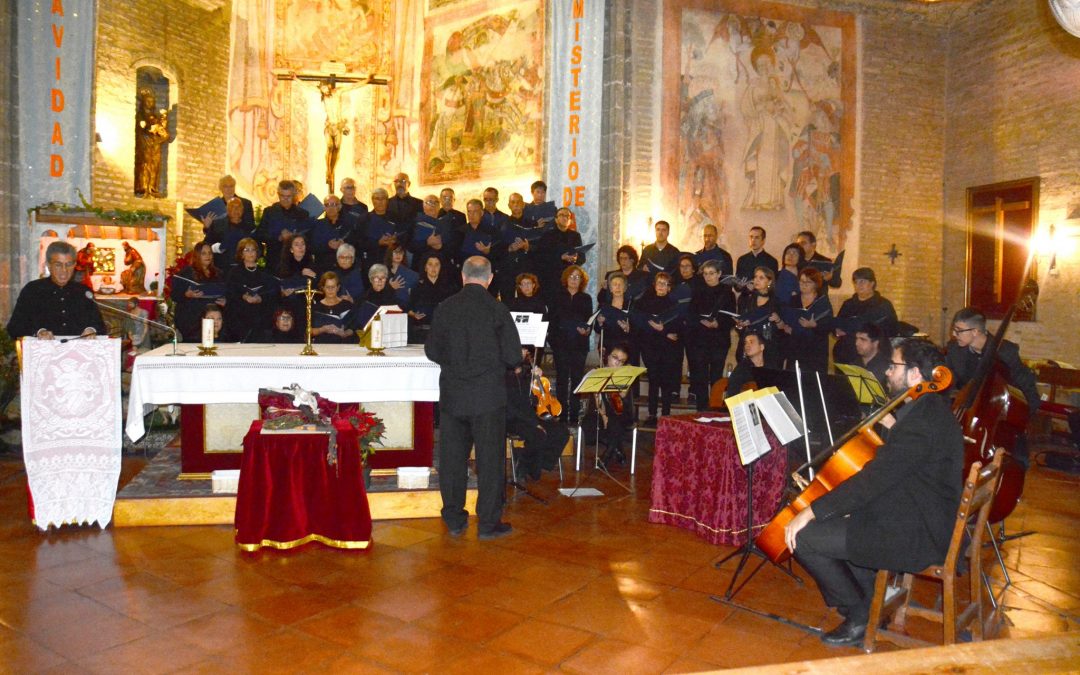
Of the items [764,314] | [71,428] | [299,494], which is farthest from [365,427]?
[764,314]

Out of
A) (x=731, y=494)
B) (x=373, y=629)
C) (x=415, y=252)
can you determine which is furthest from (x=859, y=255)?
(x=373, y=629)

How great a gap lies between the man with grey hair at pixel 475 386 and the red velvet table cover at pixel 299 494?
64 centimetres

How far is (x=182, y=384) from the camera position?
5707 millimetres

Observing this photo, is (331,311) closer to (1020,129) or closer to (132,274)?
(132,274)

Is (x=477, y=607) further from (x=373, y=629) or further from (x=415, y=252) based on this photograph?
(x=415, y=252)

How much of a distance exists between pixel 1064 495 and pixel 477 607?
5.62m

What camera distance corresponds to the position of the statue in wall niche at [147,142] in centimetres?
1395

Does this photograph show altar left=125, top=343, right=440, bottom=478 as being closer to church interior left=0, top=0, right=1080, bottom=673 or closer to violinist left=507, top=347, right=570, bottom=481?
church interior left=0, top=0, right=1080, bottom=673

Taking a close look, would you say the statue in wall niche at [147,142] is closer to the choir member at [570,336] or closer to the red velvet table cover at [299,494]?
the choir member at [570,336]

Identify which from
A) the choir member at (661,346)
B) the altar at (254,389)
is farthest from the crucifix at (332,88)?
the altar at (254,389)

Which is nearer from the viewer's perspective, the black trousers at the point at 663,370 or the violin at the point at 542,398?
the violin at the point at 542,398

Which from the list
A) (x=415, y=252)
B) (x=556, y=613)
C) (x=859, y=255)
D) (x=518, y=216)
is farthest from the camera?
(x=859, y=255)

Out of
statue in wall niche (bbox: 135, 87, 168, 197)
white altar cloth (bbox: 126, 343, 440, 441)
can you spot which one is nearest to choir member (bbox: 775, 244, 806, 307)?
white altar cloth (bbox: 126, 343, 440, 441)

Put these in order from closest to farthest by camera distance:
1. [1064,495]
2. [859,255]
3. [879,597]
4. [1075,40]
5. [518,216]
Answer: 1. [879,597]
2. [1064,495]
3. [518,216]
4. [1075,40]
5. [859,255]
